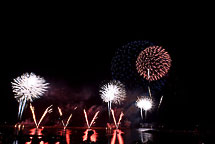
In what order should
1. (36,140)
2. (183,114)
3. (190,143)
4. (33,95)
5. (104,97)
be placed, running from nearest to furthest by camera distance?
(36,140) → (190,143) → (33,95) → (104,97) → (183,114)

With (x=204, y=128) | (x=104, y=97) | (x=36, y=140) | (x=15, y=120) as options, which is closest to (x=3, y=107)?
(x=15, y=120)

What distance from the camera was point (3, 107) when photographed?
8344 cm

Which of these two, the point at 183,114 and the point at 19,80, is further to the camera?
the point at 183,114

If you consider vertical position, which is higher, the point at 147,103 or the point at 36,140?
the point at 147,103

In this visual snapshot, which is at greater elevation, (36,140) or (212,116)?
(212,116)

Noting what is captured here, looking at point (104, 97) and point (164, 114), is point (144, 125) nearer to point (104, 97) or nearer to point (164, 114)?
point (164, 114)

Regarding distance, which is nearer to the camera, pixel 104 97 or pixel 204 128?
pixel 104 97

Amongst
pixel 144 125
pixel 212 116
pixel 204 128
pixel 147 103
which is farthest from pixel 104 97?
pixel 144 125

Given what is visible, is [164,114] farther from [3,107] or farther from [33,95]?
[3,107]

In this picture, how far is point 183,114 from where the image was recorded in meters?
75.9

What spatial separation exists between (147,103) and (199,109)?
28.4 metres

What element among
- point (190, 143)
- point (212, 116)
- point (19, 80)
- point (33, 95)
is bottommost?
point (190, 143)

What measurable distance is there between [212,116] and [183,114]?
13157mm

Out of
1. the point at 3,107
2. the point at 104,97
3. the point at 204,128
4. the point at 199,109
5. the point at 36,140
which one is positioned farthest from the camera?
the point at 3,107
